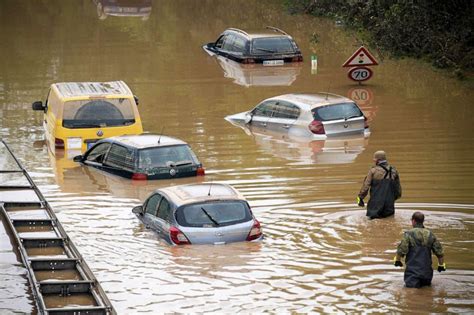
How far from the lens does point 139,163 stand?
26953 mm

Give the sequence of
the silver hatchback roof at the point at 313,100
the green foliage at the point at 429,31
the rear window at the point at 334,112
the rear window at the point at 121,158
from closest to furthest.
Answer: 1. the rear window at the point at 121,158
2. the rear window at the point at 334,112
3. the silver hatchback roof at the point at 313,100
4. the green foliage at the point at 429,31

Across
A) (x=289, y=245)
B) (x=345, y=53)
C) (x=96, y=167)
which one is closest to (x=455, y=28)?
(x=345, y=53)

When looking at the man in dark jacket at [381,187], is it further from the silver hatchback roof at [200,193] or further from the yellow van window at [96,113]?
the yellow van window at [96,113]

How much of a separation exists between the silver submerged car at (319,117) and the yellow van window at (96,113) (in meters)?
4.47

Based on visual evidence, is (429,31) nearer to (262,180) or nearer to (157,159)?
(262,180)

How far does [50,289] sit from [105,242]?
355 cm

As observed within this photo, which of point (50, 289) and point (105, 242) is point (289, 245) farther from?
point (50, 289)

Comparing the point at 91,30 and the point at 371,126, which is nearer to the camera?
the point at 371,126

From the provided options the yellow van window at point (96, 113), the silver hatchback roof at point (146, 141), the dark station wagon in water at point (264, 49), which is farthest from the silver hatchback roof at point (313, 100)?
the dark station wagon in water at point (264, 49)

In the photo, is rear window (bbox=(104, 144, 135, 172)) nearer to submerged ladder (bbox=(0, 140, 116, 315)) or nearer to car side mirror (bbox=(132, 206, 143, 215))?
submerged ladder (bbox=(0, 140, 116, 315))

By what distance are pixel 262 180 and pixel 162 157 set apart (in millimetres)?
2281

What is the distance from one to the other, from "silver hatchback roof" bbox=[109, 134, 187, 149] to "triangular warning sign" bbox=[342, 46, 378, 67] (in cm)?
1239

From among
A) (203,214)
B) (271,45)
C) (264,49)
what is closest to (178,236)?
(203,214)

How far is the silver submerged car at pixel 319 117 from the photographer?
31.9 metres
